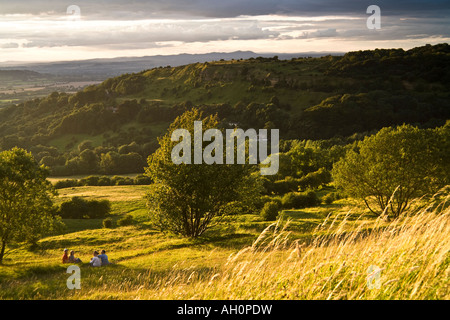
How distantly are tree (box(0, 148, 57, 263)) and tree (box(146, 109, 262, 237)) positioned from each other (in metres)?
10.8

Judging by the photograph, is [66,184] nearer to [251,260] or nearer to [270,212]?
[270,212]

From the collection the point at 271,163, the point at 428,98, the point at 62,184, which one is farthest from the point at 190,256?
the point at 428,98

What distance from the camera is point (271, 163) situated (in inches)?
3890

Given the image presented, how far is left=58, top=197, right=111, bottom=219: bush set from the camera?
71000 millimetres

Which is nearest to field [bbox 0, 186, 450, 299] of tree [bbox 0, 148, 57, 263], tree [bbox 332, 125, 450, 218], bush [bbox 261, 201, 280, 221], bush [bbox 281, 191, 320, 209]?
tree [bbox 0, 148, 57, 263]

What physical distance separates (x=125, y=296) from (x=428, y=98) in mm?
223720

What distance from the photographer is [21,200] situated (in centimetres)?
3488

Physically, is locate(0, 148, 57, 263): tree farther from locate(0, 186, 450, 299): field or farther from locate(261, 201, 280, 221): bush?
locate(261, 201, 280, 221): bush

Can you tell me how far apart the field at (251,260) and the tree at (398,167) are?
3595 millimetres

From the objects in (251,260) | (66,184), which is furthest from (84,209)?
(251,260)

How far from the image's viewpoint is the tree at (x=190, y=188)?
36781 mm

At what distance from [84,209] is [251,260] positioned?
228 feet

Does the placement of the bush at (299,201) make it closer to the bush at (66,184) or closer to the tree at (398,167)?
the tree at (398,167)
